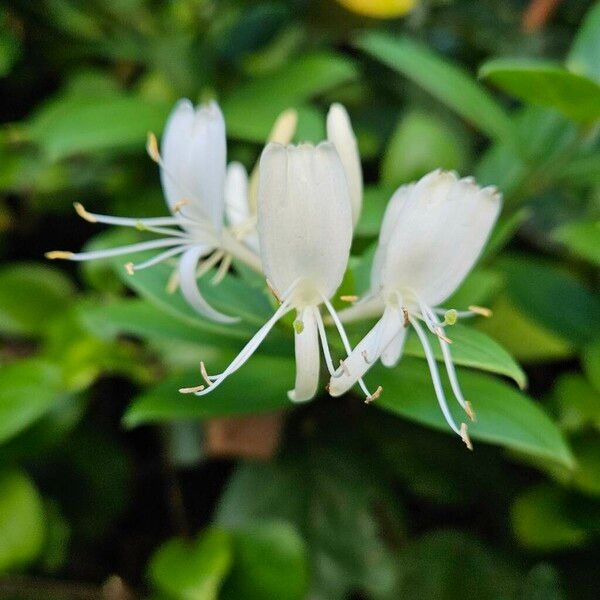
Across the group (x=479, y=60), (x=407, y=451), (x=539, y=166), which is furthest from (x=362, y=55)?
(x=407, y=451)

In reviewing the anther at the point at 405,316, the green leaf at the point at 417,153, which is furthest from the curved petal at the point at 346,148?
the green leaf at the point at 417,153

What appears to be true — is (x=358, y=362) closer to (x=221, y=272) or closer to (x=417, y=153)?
(x=221, y=272)

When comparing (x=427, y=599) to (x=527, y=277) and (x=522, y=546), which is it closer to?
(x=522, y=546)

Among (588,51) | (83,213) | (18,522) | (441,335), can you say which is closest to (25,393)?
(18,522)

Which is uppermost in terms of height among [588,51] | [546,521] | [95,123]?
[588,51]

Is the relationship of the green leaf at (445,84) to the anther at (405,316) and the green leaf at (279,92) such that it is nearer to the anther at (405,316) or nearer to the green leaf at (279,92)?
the green leaf at (279,92)
